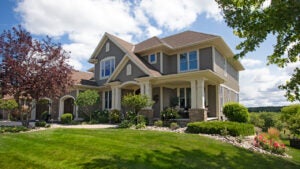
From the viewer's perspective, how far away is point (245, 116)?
16469mm

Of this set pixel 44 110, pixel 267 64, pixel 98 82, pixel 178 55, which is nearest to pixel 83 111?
pixel 98 82

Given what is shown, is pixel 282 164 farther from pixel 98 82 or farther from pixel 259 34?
pixel 98 82

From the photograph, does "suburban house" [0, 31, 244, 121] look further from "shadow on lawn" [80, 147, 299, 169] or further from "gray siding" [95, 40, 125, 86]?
"shadow on lawn" [80, 147, 299, 169]

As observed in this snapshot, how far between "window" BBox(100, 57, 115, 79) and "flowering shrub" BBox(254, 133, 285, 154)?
53.0 ft

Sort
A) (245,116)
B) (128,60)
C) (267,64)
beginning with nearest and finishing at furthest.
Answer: (267,64) < (245,116) < (128,60)

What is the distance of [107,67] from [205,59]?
419 inches

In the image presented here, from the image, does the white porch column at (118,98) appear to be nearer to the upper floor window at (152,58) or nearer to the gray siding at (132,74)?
the gray siding at (132,74)

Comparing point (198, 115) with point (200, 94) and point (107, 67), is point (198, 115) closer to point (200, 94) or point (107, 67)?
point (200, 94)

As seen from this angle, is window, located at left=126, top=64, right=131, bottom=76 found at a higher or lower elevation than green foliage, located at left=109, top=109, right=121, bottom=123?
higher

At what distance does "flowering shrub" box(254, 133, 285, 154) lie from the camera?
10422 mm

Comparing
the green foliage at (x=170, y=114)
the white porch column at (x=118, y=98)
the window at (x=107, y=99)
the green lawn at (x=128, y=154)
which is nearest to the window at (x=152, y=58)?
the white porch column at (x=118, y=98)

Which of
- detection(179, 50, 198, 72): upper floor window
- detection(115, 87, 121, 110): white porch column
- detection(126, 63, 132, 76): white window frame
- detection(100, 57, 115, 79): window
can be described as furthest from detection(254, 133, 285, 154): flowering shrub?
detection(100, 57, 115, 79): window

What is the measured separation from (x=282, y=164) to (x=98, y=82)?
65.3 feet

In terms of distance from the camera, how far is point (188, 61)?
20109 mm
